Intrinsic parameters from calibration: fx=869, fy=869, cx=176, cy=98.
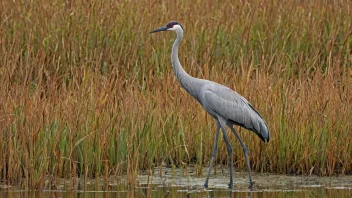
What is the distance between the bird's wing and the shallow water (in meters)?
0.46

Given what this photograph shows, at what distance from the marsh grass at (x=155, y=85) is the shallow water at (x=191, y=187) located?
0.10 m

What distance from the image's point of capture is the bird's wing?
696 centimetres

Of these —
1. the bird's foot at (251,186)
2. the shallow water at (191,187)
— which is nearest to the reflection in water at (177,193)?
the shallow water at (191,187)

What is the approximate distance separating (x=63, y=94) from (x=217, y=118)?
144cm

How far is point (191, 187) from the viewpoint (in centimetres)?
650

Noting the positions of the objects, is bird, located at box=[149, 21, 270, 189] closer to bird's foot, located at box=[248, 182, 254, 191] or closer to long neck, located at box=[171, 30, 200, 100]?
long neck, located at box=[171, 30, 200, 100]

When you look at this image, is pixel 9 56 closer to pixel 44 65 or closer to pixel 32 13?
pixel 44 65

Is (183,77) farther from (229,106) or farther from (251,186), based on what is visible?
(251,186)

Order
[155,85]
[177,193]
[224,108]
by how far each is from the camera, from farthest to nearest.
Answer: [155,85], [224,108], [177,193]

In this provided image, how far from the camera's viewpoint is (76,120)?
22.2 ft

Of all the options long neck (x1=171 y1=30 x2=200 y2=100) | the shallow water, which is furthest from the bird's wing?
the shallow water

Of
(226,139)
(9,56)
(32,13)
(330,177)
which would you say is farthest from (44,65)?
(330,177)

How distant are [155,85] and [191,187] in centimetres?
231

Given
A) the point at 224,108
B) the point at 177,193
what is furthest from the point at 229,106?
the point at 177,193
